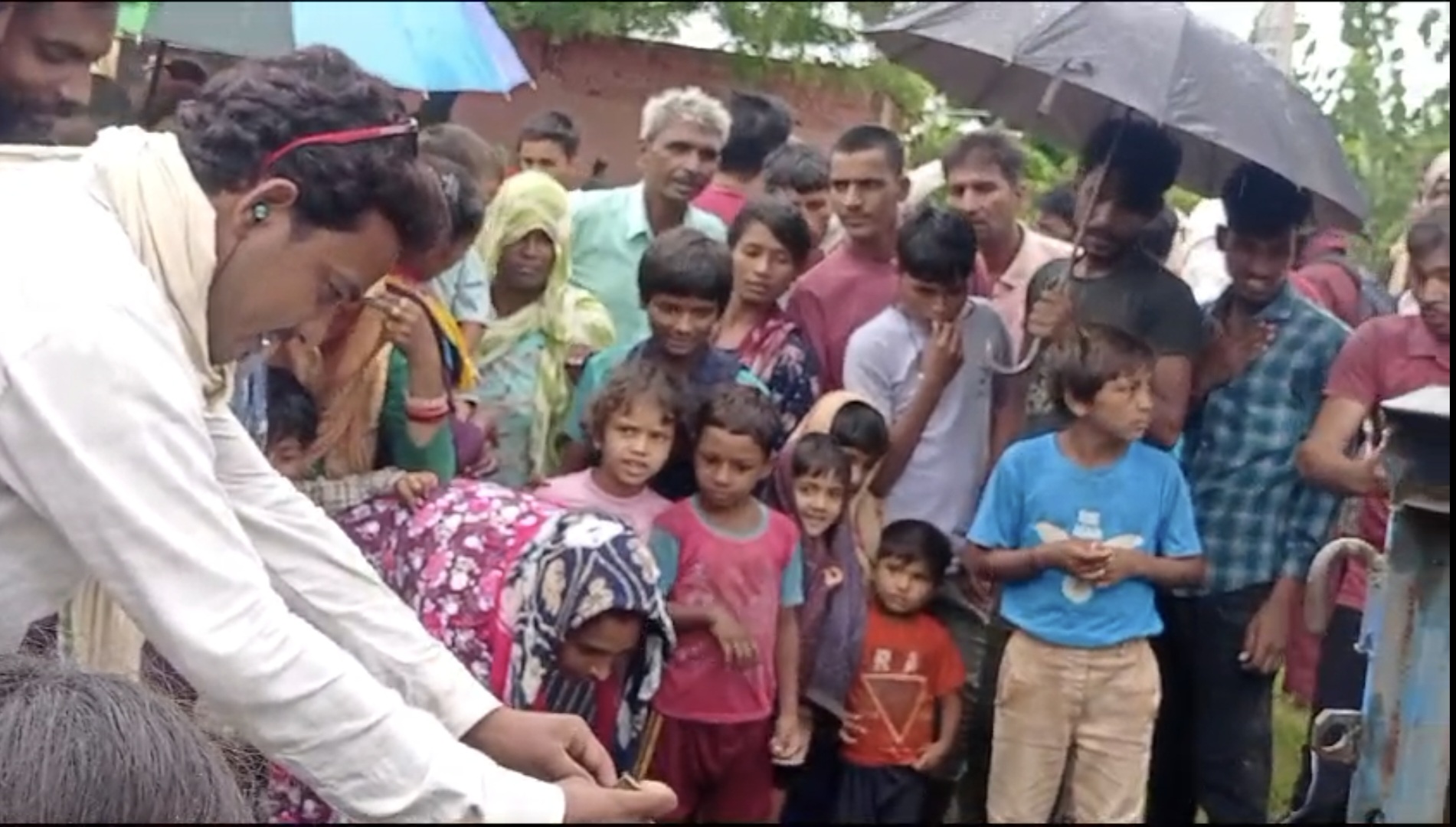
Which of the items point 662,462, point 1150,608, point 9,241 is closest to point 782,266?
point 662,462

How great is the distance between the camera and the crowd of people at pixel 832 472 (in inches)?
127

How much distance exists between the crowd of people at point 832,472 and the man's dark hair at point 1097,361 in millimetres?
11

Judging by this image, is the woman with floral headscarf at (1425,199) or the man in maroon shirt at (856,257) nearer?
the woman with floral headscarf at (1425,199)

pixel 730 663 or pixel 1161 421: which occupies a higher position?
pixel 1161 421

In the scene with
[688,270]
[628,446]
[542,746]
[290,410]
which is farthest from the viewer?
[688,270]

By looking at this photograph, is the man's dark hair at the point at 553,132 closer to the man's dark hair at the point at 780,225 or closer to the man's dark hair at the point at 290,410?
the man's dark hair at the point at 780,225

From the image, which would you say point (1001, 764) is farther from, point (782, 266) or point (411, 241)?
point (411, 241)

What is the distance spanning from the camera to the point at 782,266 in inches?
174

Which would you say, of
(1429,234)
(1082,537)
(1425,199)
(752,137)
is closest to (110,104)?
(1082,537)

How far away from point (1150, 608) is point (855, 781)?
738 millimetres

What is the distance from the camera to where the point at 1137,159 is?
14.5 ft

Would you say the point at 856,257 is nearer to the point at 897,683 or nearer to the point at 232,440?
the point at 897,683

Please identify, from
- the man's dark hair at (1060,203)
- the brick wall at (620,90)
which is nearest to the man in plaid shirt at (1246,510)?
the man's dark hair at (1060,203)

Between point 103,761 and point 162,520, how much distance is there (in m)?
0.30
